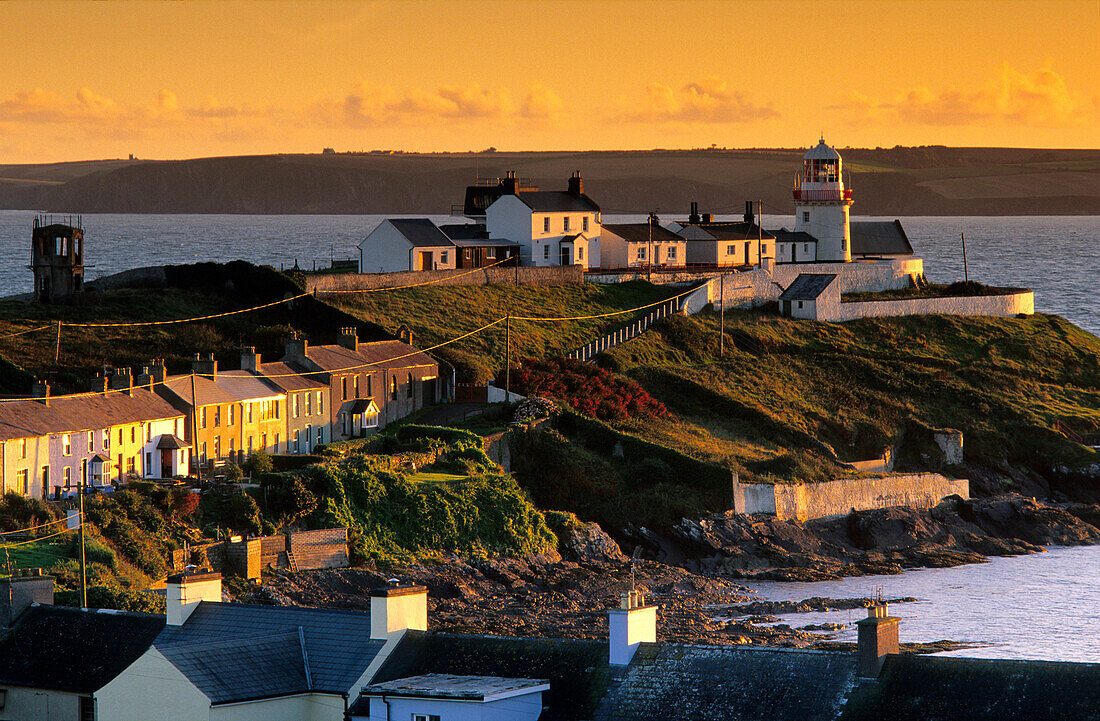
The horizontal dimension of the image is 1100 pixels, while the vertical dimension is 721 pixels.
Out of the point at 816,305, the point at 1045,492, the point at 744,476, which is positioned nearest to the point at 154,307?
the point at 744,476

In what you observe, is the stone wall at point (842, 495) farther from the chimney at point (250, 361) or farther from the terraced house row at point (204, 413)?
the chimney at point (250, 361)

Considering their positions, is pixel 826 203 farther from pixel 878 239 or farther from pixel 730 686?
pixel 730 686

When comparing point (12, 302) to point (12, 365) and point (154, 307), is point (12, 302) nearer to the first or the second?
point (154, 307)

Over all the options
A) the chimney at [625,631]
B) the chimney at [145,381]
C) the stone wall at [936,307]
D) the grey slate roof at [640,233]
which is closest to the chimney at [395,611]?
the chimney at [625,631]

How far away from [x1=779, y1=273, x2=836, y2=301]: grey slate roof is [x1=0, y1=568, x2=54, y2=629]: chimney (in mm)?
53920

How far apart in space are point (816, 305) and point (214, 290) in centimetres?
2771

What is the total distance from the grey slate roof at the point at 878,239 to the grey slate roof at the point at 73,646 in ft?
223

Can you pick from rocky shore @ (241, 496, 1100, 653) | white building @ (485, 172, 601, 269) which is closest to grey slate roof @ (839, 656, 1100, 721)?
rocky shore @ (241, 496, 1100, 653)

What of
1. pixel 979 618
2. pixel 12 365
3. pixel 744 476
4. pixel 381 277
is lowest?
pixel 979 618

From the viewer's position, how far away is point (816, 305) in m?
76.6

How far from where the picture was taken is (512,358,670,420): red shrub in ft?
193

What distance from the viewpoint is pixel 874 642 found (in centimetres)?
2108

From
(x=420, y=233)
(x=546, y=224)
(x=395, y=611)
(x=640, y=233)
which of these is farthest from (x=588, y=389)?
(x=395, y=611)

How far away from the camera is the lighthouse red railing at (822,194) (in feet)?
281
